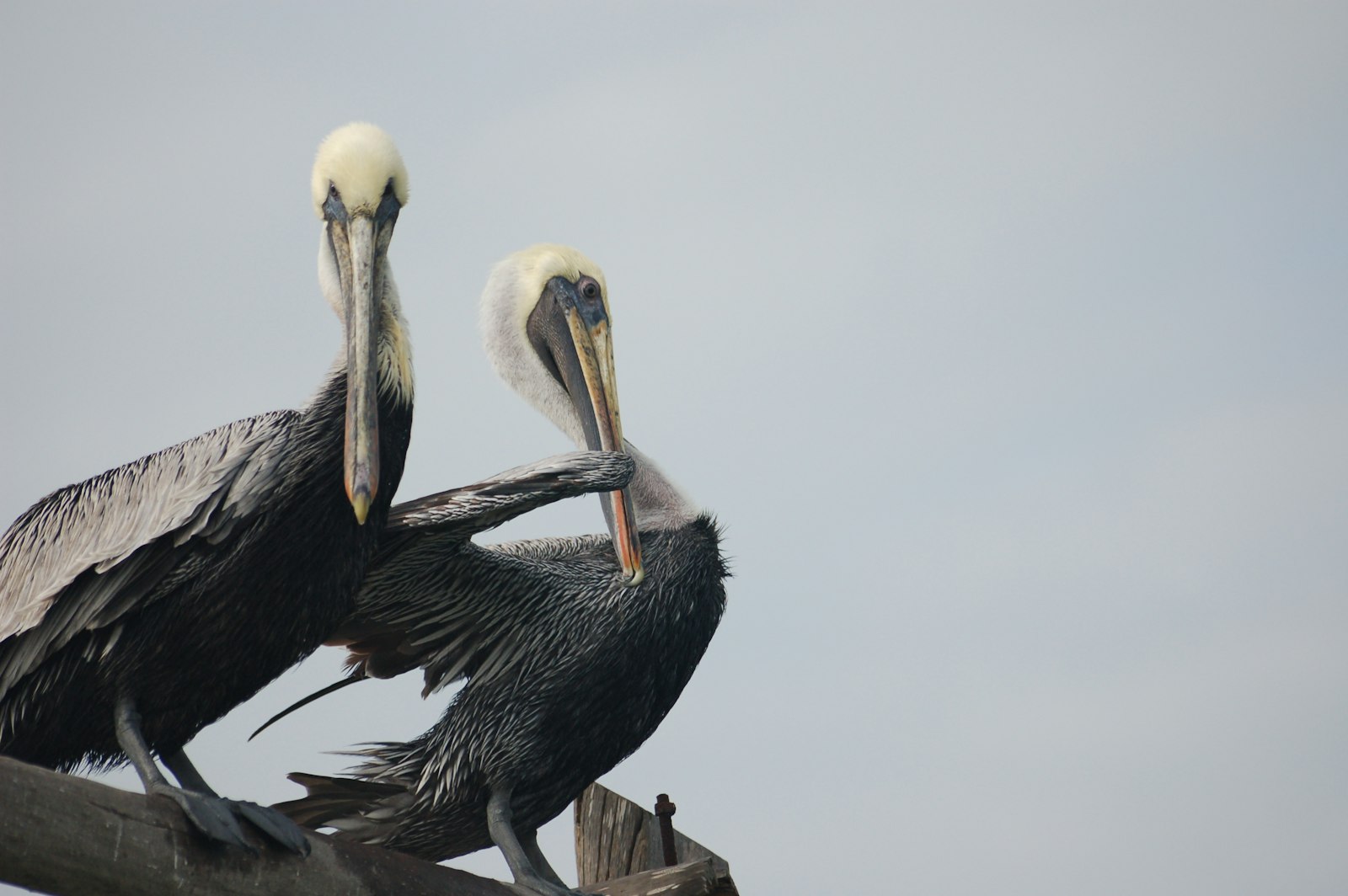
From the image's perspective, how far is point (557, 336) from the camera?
680 cm

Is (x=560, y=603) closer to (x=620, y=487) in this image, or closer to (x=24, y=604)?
(x=620, y=487)

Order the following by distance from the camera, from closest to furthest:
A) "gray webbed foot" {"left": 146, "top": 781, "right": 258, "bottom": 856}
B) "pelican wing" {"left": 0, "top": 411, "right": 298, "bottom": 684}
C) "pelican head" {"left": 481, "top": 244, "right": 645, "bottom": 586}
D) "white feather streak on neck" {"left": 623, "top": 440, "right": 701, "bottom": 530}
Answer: "gray webbed foot" {"left": 146, "top": 781, "right": 258, "bottom": 856}
"pelican wing" {"left": 0, "top": 411, "right": 298, "bottom": 684}
"white feather streak on neck" {"left": 623, "top": 440, "right": 701, "bottom": 530}
"pelican head" {"left": 481, "top": 244, "right": 645, "bottom": 586}

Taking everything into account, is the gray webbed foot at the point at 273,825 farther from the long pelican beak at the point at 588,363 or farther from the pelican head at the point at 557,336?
→ the pelican head at the point at 557,336

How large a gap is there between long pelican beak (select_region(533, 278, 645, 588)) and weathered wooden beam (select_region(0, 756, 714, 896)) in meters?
2.31

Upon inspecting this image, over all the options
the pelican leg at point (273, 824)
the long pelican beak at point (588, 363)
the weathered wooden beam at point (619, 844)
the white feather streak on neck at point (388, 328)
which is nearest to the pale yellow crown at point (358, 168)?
the white feather streak on neck at point (388, 328)

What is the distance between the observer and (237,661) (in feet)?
14.6

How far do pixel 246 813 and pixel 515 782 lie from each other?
5.70 ft

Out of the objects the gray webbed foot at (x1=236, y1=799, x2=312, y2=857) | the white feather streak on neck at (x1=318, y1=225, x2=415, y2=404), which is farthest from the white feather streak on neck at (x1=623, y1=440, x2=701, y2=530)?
the gray webbed foot at (x1=236, y1=799, x2=312, y2=857)

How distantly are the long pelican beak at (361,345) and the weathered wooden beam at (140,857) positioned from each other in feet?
2.87

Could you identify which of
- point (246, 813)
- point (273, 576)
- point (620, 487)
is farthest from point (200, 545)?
point (620, 487)

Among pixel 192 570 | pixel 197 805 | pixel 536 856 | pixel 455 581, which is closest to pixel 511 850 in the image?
pixel 536 856

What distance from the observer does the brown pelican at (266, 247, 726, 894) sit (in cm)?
550

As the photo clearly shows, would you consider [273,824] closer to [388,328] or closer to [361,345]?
[361,345]

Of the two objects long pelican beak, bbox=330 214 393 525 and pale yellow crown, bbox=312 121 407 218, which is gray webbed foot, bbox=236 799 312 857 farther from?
pale yellow crown, bbox=312 121 407 218
